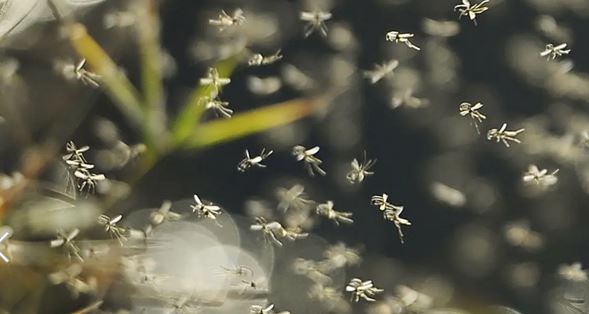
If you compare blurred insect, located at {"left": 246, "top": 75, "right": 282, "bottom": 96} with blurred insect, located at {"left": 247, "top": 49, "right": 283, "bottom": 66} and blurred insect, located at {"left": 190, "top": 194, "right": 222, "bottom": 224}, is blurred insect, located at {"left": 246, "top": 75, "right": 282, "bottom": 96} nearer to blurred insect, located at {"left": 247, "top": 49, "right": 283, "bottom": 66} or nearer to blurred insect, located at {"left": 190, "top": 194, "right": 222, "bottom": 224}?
blurred insect, located at {"left": 247, "top": 49, "right": 283, "bottom": 66}

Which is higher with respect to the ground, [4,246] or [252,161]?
[252,161]

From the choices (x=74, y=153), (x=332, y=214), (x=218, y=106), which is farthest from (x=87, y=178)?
(x=332, y=214)

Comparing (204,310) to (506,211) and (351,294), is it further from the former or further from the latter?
(506,211)

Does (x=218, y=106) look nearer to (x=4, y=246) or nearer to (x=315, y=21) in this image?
Answer: (x=315, y=21)

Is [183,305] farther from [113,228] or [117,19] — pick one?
[117,19]

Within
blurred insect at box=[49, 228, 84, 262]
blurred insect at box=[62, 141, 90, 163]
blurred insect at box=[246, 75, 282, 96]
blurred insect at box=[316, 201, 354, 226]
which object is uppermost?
blurred insect at box=[246, 75, 282, 96]

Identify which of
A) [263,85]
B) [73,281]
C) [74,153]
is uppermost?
[263,85]

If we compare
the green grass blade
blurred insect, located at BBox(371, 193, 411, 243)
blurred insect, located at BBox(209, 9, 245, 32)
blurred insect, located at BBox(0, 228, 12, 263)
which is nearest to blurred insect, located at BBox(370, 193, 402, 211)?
blurred insect, located at BBox(371, 193, 411, 243)
